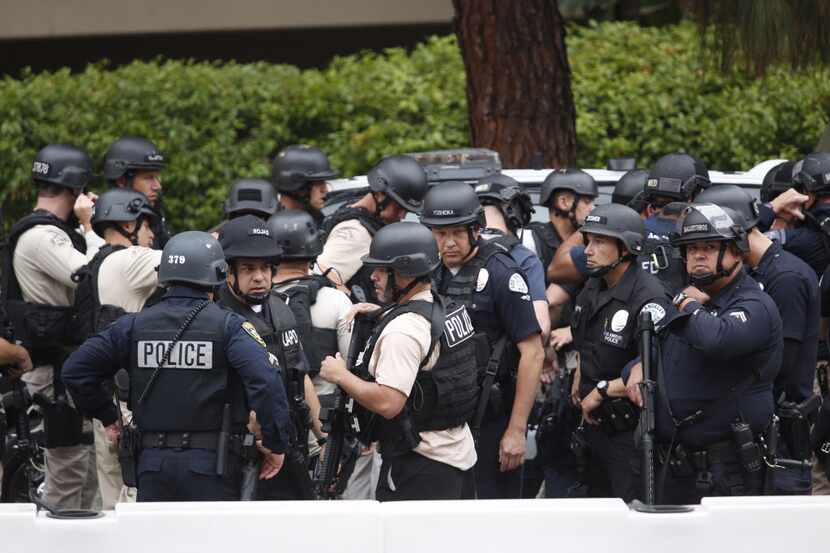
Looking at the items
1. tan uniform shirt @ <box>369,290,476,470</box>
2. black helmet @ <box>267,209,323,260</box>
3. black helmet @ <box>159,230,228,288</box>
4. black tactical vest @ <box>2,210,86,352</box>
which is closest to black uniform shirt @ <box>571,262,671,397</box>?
tan uniform shirt @ <box>369,290,476,470</box>

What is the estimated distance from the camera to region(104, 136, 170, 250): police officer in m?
7.70

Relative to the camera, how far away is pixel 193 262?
552 centimetres

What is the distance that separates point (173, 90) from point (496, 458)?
658 cm

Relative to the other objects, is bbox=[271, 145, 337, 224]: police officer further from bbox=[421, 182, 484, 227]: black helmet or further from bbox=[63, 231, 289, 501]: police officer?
bbox=[63, 231, 289, 501]: police officer

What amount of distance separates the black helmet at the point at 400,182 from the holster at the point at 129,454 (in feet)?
6.92

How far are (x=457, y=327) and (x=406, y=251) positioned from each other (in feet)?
1.26

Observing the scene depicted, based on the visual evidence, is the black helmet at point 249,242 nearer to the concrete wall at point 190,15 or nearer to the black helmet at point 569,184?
the black helmet at point 569,184

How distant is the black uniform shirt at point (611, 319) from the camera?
6.16 m

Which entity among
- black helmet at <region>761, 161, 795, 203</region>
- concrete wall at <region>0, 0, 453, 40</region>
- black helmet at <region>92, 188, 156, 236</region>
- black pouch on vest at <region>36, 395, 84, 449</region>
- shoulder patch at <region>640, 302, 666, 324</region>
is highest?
concrete wall at <region>0, 0, 453, 40</region>

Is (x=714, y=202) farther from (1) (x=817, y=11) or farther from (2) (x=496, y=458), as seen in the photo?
(1) (x=817, y=11)

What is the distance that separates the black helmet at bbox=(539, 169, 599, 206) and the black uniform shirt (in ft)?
3.65

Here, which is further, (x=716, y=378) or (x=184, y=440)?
(x=716, y=378)

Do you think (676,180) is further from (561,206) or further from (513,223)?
(513,223)

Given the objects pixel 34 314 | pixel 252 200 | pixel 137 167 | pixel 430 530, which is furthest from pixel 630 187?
pixel 430 530
